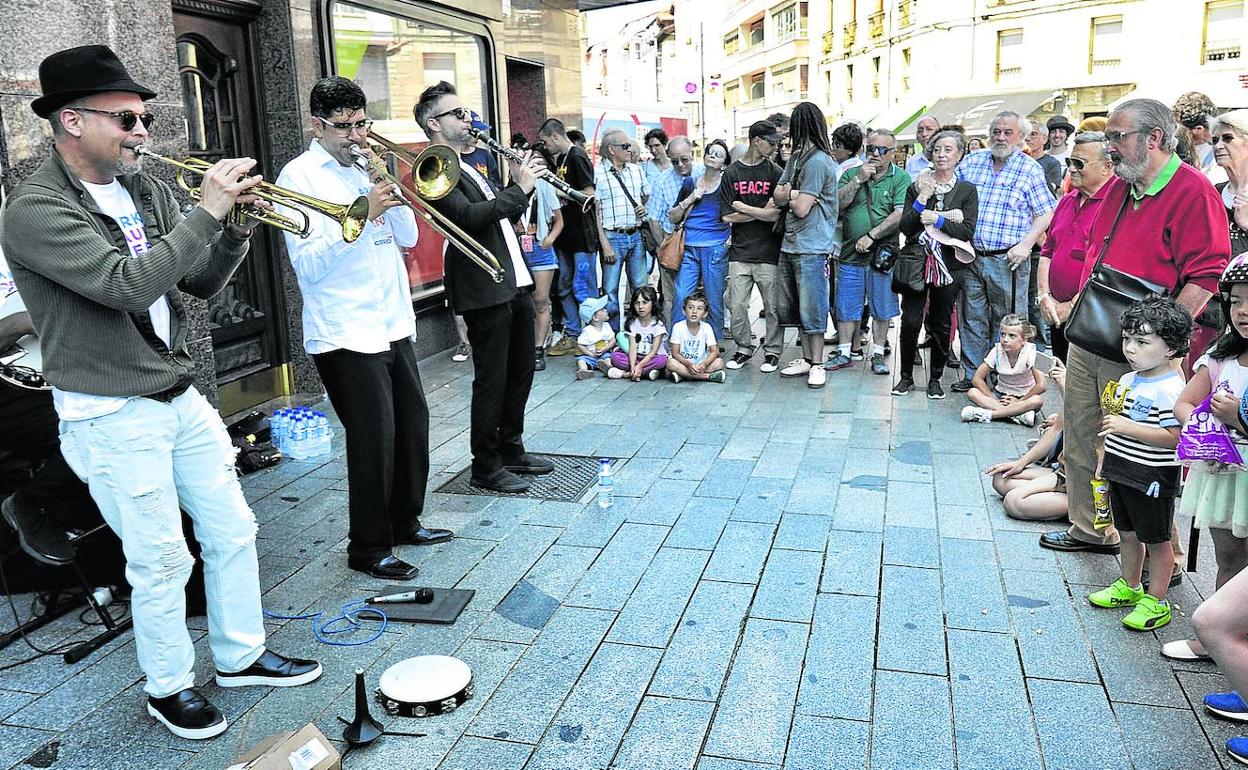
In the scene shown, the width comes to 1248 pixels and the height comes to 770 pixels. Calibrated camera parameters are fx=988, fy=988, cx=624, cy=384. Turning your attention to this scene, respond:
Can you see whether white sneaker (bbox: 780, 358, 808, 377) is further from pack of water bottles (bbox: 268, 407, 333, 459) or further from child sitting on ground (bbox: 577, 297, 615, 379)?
pack of water bottles (bbox: 268, 407, 333, 459)

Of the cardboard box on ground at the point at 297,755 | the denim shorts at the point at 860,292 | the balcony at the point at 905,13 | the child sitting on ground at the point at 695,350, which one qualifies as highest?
the balcony at the point at 905,13

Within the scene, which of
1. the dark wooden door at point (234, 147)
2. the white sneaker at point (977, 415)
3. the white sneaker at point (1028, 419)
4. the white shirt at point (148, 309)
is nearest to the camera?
the white shirt at point (148, 309)

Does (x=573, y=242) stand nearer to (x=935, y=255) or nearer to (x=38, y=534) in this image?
(x=935, y=255)

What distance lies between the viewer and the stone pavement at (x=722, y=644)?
9.92ft

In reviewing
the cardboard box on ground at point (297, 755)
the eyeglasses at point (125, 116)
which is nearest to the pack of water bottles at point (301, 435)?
the eyeglasses at point (125, 116)

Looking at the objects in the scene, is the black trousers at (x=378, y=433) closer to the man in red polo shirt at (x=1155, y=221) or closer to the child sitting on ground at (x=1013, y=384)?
the man in red polo shirt at (x=1155, y=221)

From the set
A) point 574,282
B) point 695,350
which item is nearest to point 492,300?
point 695,350

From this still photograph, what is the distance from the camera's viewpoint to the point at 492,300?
509 cm

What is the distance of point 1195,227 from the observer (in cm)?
382

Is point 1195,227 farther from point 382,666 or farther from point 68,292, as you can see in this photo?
point 68,292

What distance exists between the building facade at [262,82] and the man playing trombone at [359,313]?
1707 millimetres

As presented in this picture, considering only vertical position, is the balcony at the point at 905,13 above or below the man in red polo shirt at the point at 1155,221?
above

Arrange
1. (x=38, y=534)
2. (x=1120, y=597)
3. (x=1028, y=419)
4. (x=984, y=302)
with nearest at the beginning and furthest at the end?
(x=38, y=534) → (x=1120, y=597) → (x=1028, y=419) → (x=984, y=302)

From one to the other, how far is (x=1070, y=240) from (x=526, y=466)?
127 inches
